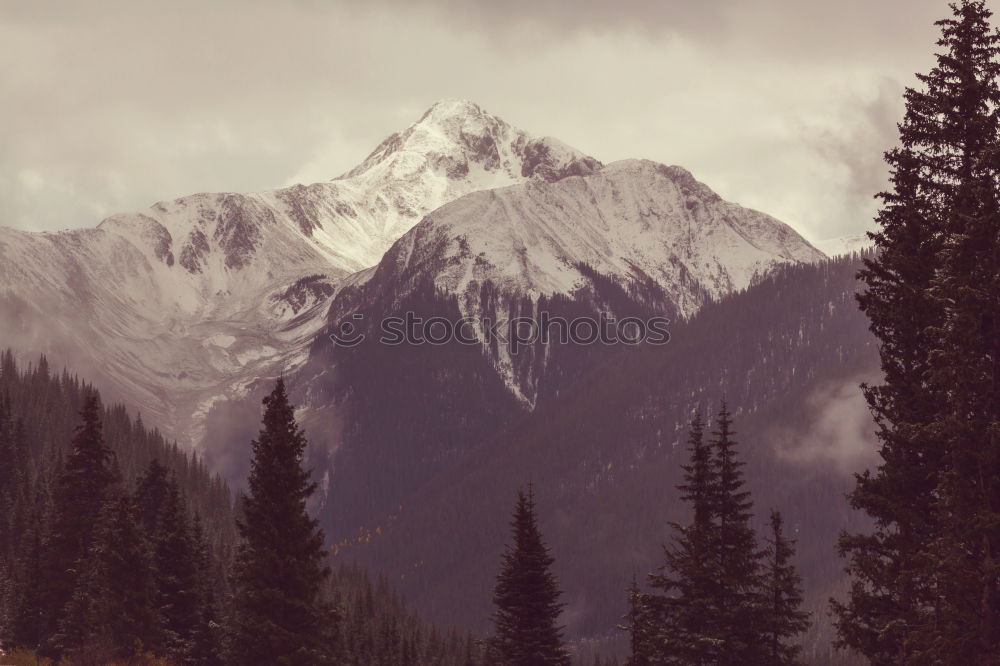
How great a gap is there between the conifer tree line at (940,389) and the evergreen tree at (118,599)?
35.1 meters

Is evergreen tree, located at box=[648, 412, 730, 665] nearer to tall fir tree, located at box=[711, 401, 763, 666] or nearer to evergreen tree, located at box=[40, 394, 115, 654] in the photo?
tall fir tree, located at box=[711, 401, 763, 666]

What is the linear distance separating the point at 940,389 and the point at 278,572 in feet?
84.4

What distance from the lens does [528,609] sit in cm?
6191

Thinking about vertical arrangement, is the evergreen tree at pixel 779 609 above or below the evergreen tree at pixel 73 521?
below

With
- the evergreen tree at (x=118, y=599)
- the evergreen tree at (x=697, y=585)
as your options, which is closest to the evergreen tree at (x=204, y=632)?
the evergreen tree at (x=118, y=599)

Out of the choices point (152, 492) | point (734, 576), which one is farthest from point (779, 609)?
point (152, 492)

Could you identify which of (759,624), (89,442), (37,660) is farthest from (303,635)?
(89,442)

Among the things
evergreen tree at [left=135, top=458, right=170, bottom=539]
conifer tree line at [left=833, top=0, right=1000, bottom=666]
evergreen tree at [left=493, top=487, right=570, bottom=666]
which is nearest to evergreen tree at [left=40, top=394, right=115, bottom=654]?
evergreen tree at [left=493, top=487, right=570, bottom=666]

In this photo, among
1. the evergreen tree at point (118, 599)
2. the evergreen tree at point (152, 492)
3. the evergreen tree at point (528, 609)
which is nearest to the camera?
the evergreen tree at point (528, 609)

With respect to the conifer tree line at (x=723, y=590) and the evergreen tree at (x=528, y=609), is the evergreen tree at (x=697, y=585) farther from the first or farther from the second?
→ the evergreen tree at (x=528, y=609)

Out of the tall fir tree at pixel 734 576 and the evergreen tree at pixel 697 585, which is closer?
the tall fir tree at pixel 734 576

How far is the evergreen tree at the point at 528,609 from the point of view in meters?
61.0

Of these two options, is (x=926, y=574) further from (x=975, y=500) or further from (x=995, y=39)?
(x=995, y=39)

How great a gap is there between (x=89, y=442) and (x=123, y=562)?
35.5 ft
